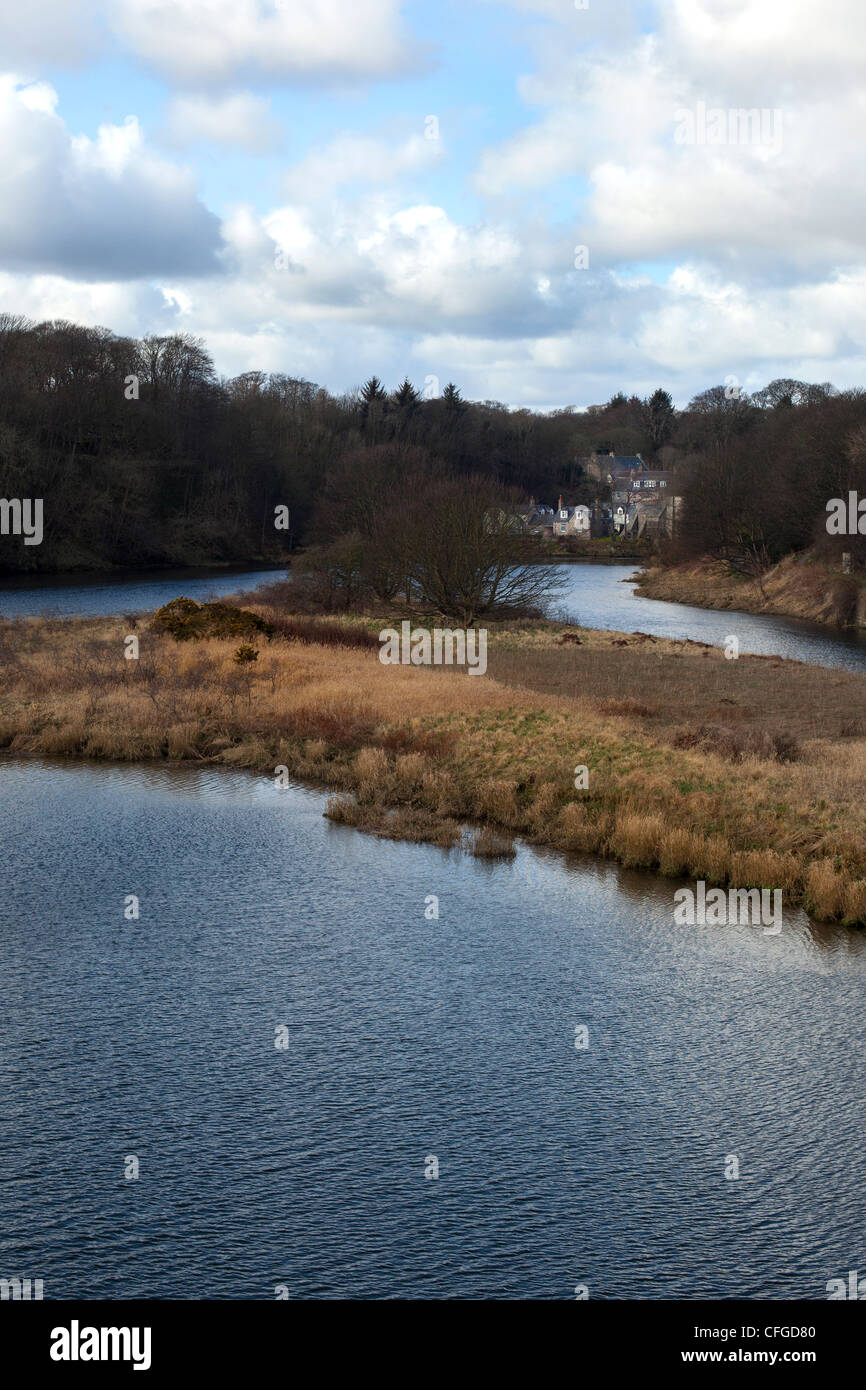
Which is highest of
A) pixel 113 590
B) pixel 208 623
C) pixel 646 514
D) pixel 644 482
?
pixel 644 482

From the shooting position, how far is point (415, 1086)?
11.0 meters

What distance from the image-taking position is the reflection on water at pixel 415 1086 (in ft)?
28.3

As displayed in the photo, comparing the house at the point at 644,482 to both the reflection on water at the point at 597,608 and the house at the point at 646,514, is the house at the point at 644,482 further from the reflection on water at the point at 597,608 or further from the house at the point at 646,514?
the reflection on water at the point at 597,608

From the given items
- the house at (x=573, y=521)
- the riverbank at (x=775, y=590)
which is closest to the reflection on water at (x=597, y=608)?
the riverbank at (x=775, y=590)

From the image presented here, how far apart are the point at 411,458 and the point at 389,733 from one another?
54642mm

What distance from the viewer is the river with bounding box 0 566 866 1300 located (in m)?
8.61

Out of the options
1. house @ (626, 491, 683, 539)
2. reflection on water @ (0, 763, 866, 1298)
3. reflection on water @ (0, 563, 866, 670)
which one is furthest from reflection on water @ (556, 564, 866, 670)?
house @ (626, 491, 683, 539)

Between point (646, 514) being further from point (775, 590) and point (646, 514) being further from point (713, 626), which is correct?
point (713, 626)

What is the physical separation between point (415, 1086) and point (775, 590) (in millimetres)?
60273

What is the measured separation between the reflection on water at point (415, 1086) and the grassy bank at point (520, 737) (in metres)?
1.37

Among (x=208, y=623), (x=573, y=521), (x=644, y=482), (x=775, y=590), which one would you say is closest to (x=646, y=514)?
(x=573, y=521)
